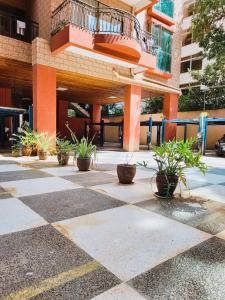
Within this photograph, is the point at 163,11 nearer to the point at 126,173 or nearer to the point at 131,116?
the point at 131,116

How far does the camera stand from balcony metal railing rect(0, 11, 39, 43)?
36.1 ft

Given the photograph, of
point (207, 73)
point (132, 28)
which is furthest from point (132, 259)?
point (207, 73)

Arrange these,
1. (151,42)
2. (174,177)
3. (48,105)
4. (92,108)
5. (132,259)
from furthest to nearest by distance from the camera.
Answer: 1. (92,108)
2. (151,42)
3. (48,105)
4. (174,177)
5. (132,259)

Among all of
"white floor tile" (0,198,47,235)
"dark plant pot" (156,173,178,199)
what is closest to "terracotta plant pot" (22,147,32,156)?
"white floor tile" (0,198,47,235)

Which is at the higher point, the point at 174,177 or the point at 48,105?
the point at 48,105

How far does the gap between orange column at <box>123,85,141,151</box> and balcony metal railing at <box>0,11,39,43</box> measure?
553 centimetres

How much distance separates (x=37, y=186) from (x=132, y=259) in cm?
288

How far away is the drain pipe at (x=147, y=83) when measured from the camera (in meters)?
12.2

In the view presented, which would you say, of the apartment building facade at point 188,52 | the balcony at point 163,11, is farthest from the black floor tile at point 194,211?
the apartment building facade at point 188,52

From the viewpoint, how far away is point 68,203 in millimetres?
3416

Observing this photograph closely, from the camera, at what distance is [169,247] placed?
219cm

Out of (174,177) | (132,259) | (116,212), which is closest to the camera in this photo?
(132,259)

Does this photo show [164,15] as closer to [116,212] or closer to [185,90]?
[185,90]

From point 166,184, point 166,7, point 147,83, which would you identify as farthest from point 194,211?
point 166,7
